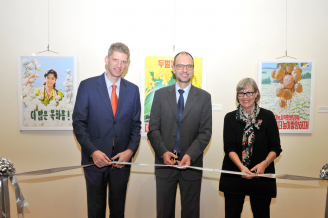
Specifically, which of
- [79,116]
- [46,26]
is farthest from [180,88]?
[46,26]

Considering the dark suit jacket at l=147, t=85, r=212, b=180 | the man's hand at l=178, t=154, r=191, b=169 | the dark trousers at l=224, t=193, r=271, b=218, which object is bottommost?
the dark trousers at l=224, t=193, r=271, b=218

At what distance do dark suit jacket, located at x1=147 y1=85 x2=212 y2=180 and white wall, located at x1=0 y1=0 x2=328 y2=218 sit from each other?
91cm

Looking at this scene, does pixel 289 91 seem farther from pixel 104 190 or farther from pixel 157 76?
pixel 104 190

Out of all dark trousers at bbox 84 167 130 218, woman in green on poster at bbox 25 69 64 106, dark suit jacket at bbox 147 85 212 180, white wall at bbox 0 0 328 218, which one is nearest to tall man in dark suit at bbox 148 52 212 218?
dark suit jacket at bbox 147 85 212 180

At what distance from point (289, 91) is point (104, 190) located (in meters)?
2.87

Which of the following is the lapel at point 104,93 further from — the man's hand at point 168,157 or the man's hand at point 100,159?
the man's hand at point 168,157

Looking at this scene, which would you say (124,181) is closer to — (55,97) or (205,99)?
(205,99)

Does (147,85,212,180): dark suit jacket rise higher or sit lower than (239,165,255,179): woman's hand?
higher

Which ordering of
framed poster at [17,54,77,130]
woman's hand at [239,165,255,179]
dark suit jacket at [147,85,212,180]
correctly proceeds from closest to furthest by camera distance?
woman's hand at [239,165,255,179]
dark suit jacket at [147,85,212,180]
framed poster at [17,54,77,130]

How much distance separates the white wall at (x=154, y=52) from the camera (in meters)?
3.46

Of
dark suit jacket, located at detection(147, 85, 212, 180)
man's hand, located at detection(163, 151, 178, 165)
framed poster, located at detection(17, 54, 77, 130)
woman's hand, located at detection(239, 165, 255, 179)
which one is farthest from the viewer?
framed poster, located at detection(17, 54, 77, 130)

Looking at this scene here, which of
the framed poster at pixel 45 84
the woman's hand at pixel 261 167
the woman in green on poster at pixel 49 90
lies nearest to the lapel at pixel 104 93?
the framed poster at pixel 45 84

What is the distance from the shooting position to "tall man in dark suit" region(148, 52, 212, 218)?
8.56ft

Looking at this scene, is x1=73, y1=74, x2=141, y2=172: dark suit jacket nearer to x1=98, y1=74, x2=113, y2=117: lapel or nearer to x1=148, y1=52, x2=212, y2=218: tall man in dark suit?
x1=98, y1=74, x2=113, y2=117: lapel
